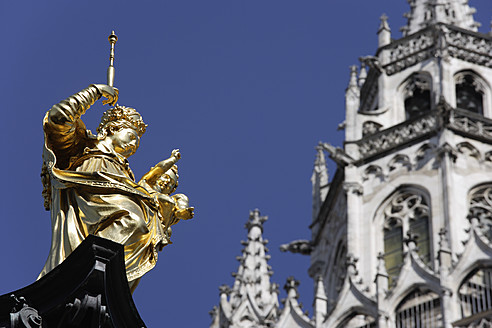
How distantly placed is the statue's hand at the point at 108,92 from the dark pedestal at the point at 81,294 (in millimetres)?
1588

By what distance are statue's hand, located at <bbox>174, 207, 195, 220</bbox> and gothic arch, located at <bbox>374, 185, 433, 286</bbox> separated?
29.3 m

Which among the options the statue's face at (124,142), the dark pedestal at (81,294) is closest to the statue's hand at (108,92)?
the statue's face at (124,142)

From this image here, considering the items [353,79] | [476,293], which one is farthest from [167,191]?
[353,79]

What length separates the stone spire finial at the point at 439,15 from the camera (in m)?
47.9

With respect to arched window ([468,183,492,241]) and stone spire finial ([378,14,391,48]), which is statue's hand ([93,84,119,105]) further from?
stone spire finial ([378,14,391,48])

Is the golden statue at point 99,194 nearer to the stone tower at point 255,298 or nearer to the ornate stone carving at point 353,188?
the stone tower at point 255,298

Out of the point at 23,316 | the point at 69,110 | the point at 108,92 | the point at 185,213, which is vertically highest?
the point at 108,92

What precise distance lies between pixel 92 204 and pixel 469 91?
37.2 m

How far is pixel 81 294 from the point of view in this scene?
836 centimetres

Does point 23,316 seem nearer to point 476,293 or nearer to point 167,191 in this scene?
point 167,191

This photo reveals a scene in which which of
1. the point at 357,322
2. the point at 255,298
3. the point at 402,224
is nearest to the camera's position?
the point at 357,322

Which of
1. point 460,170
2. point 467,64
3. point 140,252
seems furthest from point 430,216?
point 140,252

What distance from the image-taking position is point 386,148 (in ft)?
139

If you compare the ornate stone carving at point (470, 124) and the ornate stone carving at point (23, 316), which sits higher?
the ornate stone carving at point (470, 124)
